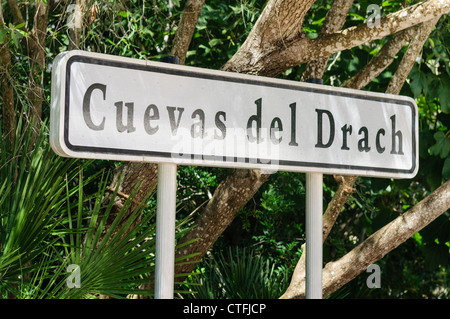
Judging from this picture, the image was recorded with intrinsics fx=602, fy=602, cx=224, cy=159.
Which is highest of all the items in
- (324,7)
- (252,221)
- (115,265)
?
(324,7)

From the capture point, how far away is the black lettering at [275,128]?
166 centimetres

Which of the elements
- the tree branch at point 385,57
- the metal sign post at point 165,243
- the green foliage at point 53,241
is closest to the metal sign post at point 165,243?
the metal sign post at point 165,243

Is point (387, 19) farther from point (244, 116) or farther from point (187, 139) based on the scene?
point (187, 139)

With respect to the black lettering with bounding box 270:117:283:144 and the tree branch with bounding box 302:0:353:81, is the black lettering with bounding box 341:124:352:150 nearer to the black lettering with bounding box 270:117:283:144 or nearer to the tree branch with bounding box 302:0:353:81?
the black lettering with bounding box 270:117:283:144

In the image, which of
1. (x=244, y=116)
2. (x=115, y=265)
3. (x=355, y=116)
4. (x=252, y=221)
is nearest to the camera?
(x=244, y=116)

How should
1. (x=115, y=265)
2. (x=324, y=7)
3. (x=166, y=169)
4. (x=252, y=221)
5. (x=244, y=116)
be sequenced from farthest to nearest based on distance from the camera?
1. (x=252, y=221)
2. (x=324, y=7)
3. (x=115, y=265)
4. (x=244, y=116)
5. (x=166, y=169)

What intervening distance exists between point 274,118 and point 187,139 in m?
0.28

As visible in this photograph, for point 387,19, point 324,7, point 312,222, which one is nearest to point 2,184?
point 312,222

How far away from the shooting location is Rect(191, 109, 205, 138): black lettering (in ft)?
5.07

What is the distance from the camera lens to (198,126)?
5.09 ft

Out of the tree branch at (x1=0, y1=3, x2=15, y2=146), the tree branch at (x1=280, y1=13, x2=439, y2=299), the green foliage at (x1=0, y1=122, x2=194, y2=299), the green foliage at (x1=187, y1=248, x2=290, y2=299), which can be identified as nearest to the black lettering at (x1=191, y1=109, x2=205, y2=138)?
the green foliage at (x1=0, y1=122, x2=194, y2=299)

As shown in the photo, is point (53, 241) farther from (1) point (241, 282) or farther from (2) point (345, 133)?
(1) point (241, 282)

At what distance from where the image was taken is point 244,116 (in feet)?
5.33

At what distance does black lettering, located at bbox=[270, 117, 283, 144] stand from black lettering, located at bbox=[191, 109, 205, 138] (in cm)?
21
